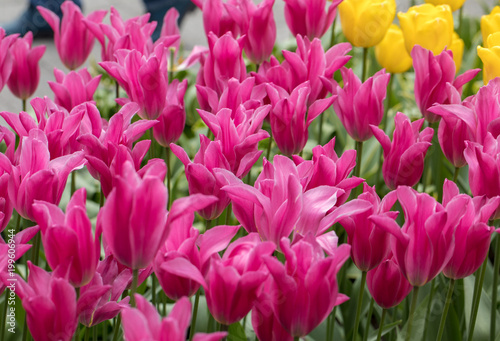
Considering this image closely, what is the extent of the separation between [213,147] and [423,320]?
0.58 meters

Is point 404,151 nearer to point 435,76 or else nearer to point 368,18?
point 435,76

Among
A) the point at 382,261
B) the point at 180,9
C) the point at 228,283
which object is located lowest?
the point at 180,9

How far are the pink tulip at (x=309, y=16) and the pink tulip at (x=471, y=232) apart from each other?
0.72 metres

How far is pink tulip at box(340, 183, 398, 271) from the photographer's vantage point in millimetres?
977

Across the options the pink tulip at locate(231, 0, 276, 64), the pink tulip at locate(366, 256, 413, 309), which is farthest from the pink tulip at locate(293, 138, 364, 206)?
the pink tulip at locate(231, 0, 276, 64)

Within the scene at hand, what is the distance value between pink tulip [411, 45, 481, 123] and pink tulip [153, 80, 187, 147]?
0.41 meters

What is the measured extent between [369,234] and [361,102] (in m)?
0.36

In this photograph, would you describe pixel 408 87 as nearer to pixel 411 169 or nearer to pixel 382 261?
pixel 411 169

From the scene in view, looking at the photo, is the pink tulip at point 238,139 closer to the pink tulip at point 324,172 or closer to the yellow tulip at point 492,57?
the pink tulip at point 324,172

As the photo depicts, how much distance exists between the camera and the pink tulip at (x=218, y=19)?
60.5 inches

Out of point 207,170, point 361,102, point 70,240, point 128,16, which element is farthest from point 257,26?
point 128,16

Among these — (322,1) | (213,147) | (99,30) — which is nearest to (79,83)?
(99,30)

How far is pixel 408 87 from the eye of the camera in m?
→ 2.58

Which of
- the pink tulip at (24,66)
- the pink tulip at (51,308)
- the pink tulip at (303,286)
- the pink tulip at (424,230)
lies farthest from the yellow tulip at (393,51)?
the pink tulip at (51,308)
